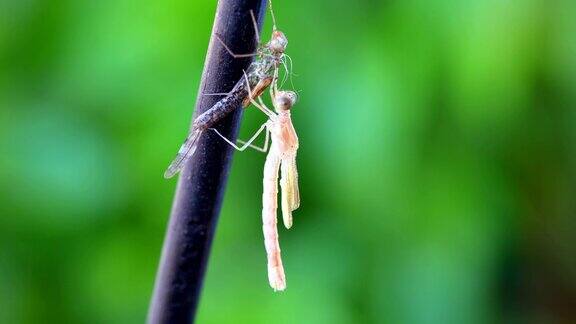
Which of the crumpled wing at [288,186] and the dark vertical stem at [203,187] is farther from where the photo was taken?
the crumpled wing at [288,186]

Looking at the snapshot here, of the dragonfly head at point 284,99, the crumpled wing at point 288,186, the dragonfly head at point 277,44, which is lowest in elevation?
the crumpled wing at point 288,186

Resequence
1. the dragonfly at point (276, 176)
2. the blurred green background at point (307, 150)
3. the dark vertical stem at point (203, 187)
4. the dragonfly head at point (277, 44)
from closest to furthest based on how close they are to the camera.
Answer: the dark vertical stem at point (203, 187), the dragonfly head at point (277, 44), the dragonfly at point (276, 176), the blurred green background at point (307, 150)

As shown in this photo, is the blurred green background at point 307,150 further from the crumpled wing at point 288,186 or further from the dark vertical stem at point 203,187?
the dark vertical stem at point 203,187

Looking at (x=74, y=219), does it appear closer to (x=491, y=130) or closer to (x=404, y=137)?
(x=404, y=137)

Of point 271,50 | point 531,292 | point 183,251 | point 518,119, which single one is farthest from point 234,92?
point 531,292

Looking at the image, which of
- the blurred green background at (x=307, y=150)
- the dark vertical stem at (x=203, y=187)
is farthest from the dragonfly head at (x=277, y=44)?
the blurred green background at (x=307, y=150)

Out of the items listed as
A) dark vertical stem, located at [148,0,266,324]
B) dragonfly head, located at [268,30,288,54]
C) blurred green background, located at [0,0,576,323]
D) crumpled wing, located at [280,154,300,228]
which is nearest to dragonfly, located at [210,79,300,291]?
crumpled wing, located at [280,154,300,228]

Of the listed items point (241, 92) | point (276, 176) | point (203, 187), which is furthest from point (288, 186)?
point (203, 187)

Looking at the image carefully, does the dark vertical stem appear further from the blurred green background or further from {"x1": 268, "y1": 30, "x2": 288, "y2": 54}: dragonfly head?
the blurred green background
